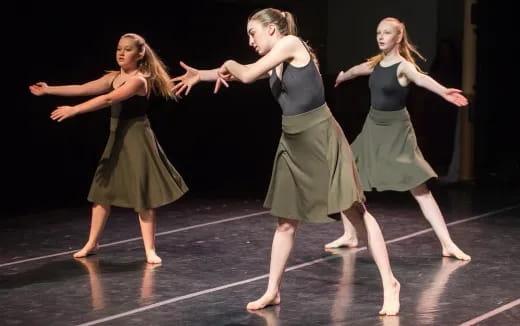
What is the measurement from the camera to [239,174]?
1113 centimetres

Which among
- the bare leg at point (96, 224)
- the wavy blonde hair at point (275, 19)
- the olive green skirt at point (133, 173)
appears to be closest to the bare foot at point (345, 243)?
the olive green skirt at point (133, 173)

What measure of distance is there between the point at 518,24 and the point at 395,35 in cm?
487

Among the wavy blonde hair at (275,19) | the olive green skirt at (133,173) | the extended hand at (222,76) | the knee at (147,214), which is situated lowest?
the knee at (147,214)

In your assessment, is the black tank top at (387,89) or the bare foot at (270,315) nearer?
the bare foot at (270,315)

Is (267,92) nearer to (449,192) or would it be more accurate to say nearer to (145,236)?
(449,192)

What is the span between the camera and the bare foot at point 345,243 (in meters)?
7.02

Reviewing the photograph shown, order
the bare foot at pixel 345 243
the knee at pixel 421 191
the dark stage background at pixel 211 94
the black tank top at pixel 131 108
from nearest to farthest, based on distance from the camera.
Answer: the black tank top at pixel 131 108 < the knee at pixel 421 191 < the bare foot at pixel 345 243 < the dark stage background at pixel 211 94

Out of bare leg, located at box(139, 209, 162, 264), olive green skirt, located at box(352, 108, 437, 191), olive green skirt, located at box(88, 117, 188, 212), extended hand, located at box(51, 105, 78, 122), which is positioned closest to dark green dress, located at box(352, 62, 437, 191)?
olive green skirt, located at box(352, 108, 437, 191)

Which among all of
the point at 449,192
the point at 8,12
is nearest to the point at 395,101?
the point at 449,192

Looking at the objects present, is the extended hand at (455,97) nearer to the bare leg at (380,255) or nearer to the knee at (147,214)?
the bare leg at (380,255)

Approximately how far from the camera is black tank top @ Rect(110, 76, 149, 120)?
646cm

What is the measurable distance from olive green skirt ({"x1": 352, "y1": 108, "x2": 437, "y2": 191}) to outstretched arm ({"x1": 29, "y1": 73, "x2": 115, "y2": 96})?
161 centimetres

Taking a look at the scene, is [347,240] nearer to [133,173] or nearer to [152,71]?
[133,173]

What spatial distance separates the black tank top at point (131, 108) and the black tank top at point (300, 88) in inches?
58.3
